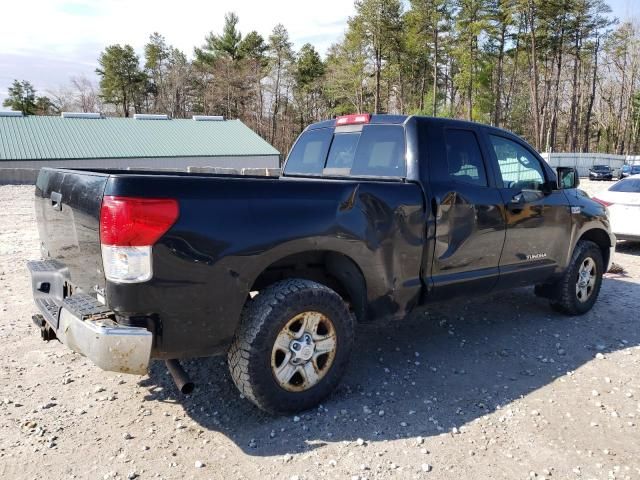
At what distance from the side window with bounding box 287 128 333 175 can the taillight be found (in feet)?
7.53

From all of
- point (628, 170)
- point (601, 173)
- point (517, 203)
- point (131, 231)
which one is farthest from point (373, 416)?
point (628, 170)

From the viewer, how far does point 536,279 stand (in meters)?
4.87

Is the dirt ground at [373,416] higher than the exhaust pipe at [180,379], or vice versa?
the exhaust pipe at [180,379]

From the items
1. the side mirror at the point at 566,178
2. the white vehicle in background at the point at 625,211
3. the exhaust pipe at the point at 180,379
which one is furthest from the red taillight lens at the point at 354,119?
the white vehicle in background at the point at 625,211

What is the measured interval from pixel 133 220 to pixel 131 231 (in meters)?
0.06

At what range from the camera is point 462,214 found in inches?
158

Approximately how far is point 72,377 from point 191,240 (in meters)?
1.97

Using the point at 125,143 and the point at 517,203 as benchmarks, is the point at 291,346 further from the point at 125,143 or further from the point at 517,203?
the point at 125,143

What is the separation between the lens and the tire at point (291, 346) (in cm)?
306

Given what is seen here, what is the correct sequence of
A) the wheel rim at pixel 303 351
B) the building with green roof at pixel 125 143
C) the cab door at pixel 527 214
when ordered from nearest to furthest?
the wheel rim at pixel 303 351
the cab door at pixel 527 214
the building with green roof at pixel 125 143

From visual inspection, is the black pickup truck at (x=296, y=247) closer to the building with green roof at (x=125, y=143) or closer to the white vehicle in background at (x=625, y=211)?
the white vehicle in background at (x=625, y=211)

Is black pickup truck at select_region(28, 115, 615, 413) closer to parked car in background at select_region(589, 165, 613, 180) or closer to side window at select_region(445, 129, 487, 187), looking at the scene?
side window at select_region(445, 129, 487, 187)

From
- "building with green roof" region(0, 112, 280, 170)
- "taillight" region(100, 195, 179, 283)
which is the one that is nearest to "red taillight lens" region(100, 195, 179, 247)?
"taillight" region(100, 195, 179, 283)

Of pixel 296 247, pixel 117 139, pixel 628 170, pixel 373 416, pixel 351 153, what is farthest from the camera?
pixel 628 170
